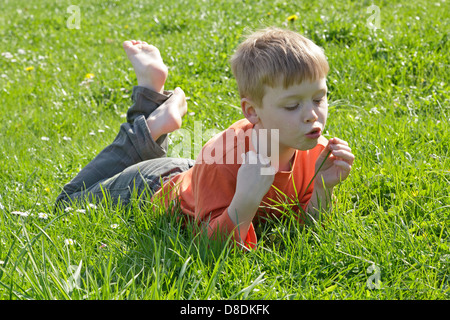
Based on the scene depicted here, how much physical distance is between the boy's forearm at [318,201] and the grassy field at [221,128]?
81 mm

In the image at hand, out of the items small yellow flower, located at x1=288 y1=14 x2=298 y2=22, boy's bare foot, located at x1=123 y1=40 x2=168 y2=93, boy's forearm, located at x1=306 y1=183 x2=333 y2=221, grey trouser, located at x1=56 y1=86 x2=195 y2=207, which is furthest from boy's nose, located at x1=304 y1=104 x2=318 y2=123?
small yellow flower, located at x1=288 y1=14 x2=298 y2=22

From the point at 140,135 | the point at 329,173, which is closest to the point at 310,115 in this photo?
the point at 329,173

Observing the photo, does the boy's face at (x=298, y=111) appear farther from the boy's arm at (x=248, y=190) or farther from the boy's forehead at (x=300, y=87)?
the boy's arm at (x=248, y=190)

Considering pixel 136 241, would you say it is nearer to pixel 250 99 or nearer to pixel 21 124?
pixel 250 99

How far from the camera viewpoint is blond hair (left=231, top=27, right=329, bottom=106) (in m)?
2.26

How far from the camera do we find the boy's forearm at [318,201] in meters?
2.45

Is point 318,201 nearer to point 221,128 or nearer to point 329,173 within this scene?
point 329,173

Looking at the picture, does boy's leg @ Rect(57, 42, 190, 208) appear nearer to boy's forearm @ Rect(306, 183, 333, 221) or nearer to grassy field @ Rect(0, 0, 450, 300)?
grassy field @ Rect(0, 0, 450, 300)

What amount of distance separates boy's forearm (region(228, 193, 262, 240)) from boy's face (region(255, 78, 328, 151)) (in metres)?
0.30

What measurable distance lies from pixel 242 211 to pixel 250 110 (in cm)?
46

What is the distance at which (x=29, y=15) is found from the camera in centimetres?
869

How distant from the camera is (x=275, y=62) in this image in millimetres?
2285

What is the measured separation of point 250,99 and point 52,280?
1.08m
